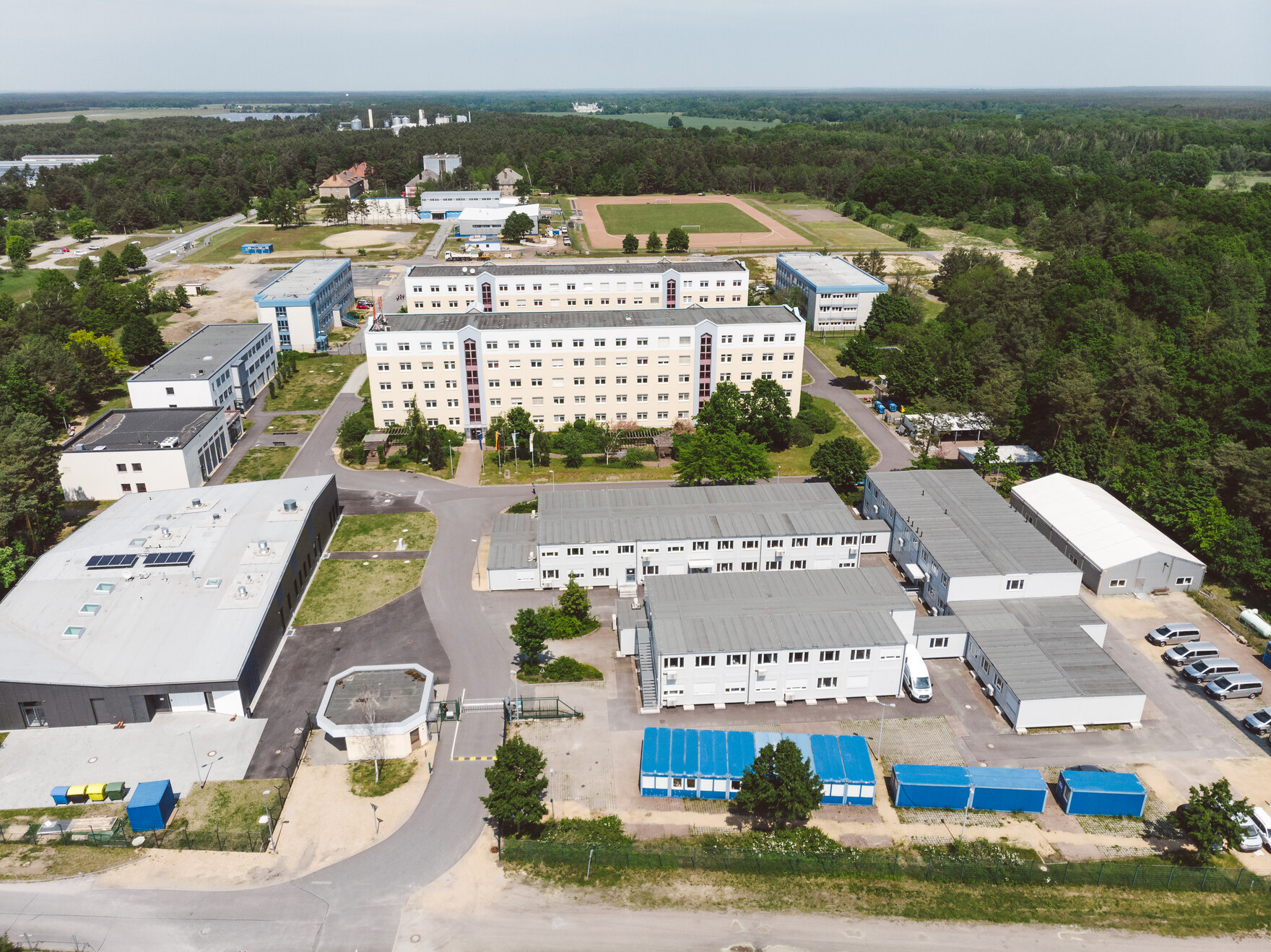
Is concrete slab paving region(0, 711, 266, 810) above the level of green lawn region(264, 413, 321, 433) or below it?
below

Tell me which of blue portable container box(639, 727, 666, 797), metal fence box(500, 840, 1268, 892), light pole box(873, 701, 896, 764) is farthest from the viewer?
light pole box(873, 701, 896, 764)

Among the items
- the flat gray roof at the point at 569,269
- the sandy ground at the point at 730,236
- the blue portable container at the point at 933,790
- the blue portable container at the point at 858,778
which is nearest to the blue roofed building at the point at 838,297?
the flat gray roof at the point at 569,269

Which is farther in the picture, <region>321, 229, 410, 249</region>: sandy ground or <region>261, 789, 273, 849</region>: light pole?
<region>321, 229, 410, 249</region>: sandy ground

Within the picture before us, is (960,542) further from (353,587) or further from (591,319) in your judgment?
(591,319)

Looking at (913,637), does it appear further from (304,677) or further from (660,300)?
(660,300)

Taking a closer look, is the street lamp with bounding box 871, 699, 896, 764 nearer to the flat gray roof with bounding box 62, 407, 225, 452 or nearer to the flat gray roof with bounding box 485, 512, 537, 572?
the flat gray roof with bounding box 485, 512, 537, 572

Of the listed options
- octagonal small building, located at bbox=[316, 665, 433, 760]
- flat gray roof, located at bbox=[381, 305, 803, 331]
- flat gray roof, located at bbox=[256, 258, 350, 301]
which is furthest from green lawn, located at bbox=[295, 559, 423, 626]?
flat gray roof, located at bbox=[256, 258, 350, 301]

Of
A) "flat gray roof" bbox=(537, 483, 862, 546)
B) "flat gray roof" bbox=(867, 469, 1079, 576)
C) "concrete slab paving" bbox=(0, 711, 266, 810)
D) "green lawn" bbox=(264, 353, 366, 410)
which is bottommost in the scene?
"concrete slab paving" bbox=(0, 711, 266, 810)

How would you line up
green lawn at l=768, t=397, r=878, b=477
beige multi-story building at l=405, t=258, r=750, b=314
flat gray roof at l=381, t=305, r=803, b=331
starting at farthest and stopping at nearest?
beige multi-story building at l=405, t=258, r=750, b=314, flat gray roof at l=381, t=305, r=803, b=331, green lawn at l=768, t=397, r=878, b=477
